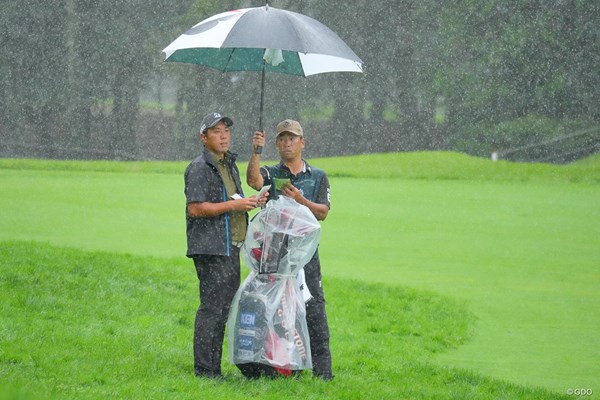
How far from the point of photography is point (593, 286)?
913cm

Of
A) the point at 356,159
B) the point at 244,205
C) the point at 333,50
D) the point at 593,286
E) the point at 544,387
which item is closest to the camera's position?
the point at 244,205

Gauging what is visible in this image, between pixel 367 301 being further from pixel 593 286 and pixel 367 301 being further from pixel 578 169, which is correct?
pixel 578 169

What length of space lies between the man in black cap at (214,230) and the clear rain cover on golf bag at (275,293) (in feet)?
0.25

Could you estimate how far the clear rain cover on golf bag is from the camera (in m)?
5.12

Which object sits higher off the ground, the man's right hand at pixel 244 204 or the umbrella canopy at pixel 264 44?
the umbrella canopy at pixel 264 44

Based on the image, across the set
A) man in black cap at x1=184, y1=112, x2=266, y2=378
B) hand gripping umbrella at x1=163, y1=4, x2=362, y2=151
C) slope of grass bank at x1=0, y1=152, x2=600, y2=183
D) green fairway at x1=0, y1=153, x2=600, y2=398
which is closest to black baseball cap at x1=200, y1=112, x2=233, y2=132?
man in black cap at x1=184, y1=112, x2=266, y2=378

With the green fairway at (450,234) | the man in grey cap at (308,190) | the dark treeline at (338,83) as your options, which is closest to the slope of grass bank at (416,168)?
the green fairway at (450,234)

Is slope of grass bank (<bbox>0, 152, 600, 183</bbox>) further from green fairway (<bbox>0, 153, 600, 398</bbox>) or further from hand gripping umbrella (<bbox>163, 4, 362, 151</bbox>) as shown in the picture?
hand gripping umbrella (<bbox>163, 4, 362, 151</bbox>)

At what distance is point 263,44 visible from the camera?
505 cm

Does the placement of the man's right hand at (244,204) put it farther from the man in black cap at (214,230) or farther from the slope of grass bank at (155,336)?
the slope of grass bank at (155,336)

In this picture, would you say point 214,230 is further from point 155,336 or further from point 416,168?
point 416,168

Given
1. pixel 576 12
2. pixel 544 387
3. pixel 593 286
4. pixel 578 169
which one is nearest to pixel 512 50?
pixel 576 12

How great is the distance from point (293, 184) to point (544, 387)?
1763mm

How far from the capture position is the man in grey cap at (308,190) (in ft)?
17.3
